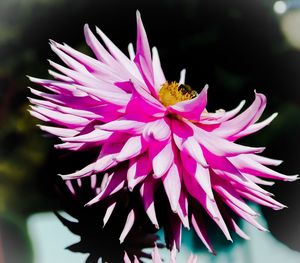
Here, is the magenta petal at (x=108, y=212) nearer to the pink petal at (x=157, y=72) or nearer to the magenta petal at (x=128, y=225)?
the magenta petal at (x=128, y=225)

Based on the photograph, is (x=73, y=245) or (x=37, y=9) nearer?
(x=73, y=245)

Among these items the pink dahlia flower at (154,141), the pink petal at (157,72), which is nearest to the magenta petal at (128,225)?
the pink dahlia flower at (154,141)

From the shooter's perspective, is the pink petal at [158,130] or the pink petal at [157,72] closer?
the pink petal at [158,130]

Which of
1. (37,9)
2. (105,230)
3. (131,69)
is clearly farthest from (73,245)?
(37,9)

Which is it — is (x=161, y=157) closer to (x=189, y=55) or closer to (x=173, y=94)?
(x=173, y=94)

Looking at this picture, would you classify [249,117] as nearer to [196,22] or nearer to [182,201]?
[182,201]

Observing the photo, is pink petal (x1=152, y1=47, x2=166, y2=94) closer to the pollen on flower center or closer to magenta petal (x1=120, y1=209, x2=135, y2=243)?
the pollen on flower center
